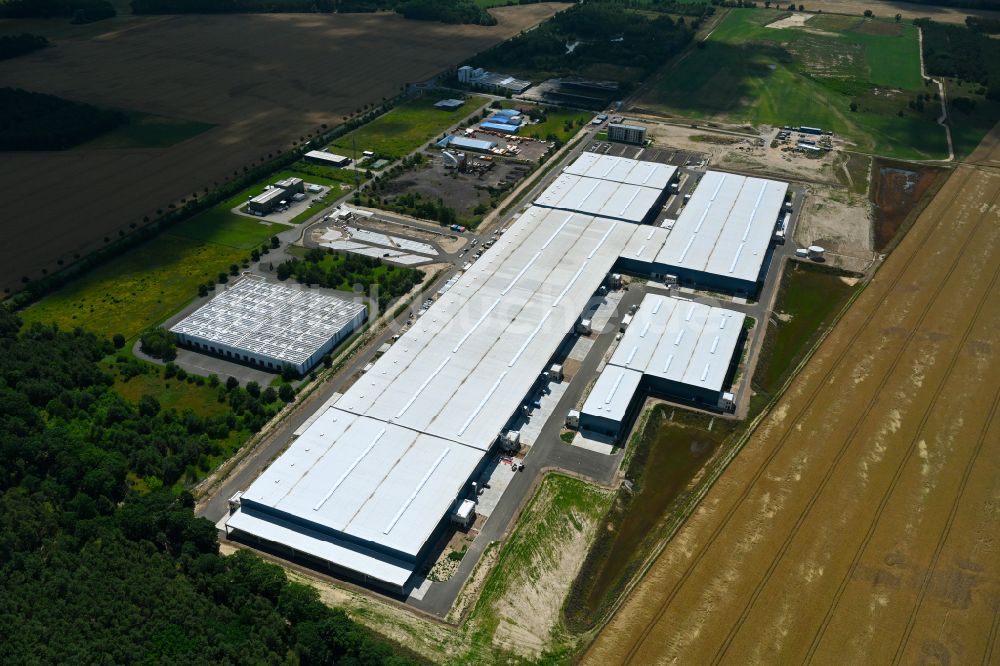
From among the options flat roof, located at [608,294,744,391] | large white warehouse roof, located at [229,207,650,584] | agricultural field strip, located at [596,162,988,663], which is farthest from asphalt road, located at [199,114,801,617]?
agricultural field strip, located at [596,162,988,663]

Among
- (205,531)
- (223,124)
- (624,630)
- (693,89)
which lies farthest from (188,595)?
(693,89)

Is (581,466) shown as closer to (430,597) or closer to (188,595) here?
(430,597)

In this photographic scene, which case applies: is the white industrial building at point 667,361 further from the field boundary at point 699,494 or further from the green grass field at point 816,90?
the green grass field at point 816,90

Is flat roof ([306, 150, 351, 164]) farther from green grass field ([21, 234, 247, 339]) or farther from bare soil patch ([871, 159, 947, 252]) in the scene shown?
bare soil patch ([871, 159, 947, 252])

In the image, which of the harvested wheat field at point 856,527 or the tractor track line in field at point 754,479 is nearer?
the harvested wheat field at point 856,527

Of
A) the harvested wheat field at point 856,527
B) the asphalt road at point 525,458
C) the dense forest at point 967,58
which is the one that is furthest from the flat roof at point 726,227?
the dense forest at point 967,58

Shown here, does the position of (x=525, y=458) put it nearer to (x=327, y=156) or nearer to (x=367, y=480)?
(x=367, y=480)
